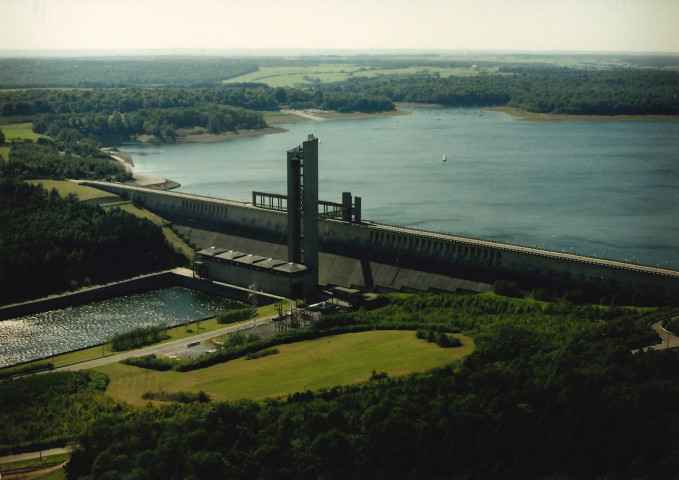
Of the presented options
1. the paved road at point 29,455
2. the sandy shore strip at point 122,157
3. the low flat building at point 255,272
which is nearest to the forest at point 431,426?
the paved road at point 29,455

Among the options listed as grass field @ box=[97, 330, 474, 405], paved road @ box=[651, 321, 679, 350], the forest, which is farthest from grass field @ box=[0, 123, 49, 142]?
paved road @ box=[651, 321, 679, 350]

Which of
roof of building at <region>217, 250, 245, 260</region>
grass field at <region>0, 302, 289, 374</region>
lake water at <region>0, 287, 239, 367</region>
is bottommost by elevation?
lake water at <region>0, 287, 239, 367</region>

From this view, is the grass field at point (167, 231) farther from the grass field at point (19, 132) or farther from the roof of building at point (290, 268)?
the grass field at point (19, 132)

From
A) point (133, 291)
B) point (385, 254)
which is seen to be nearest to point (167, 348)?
point (133, 291)

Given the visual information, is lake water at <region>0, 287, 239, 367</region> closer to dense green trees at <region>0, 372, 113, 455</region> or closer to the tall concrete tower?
the tall concrete tower

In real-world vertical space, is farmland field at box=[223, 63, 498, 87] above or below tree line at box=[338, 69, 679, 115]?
below

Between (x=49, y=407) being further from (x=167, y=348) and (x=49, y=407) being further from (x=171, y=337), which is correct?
(x=171, y=337)
